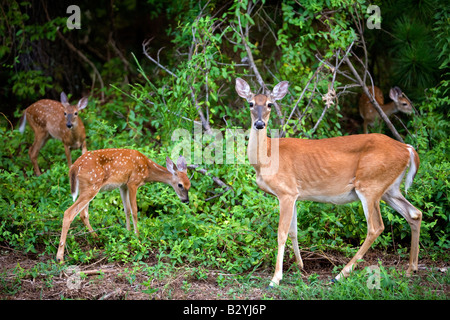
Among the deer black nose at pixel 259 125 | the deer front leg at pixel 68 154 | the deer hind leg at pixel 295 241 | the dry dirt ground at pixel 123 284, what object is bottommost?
the dry dirt ground at pixel 123 284

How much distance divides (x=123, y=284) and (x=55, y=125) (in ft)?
14.9

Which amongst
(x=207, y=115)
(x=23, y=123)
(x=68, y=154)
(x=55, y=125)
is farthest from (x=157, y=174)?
(x=23, y=123)

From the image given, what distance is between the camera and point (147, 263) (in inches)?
223

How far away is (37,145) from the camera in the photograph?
897cm

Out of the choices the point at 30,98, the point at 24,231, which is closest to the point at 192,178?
the point at 24,231

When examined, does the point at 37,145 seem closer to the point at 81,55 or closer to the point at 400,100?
the point at 81,55

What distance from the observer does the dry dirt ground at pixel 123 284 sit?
495 cm

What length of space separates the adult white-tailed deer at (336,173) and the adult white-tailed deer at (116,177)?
1536mm

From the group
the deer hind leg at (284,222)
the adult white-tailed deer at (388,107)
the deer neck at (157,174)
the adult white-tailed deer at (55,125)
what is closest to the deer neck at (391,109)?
the adult white-tailed deer at (388,107)

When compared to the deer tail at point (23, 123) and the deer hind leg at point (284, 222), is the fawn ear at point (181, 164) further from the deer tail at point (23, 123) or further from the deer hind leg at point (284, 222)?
the deer tail at point (23, 123)

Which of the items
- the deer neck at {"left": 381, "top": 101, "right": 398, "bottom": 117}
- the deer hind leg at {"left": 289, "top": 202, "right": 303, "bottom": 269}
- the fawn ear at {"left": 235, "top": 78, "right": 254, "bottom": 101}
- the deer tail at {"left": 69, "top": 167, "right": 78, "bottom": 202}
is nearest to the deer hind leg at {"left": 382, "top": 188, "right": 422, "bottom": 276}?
the deer hind leg at {"left": 289, "top": 202, "right": 303, "bottom": 269}

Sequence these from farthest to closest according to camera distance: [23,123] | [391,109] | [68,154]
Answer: [391,109] < [23,123] < [68,154]

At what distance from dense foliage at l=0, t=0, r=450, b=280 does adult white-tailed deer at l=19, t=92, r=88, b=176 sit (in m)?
0.20

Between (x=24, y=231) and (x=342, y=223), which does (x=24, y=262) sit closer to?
(x=24, y=231)
